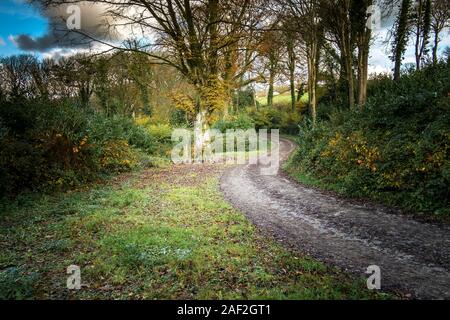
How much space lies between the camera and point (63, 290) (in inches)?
195

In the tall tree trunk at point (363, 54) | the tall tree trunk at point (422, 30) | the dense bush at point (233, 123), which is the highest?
the tall tree trunk at point (422, 30)

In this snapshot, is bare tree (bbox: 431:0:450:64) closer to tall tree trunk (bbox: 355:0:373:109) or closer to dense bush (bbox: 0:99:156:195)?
tall tree trunk (bbox: 355:0:373:109)

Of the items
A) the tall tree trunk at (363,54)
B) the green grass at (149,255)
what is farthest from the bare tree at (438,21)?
the green grass at (149,255)

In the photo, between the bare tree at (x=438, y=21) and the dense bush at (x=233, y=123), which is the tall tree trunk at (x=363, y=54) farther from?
the dense bush at (x=233, y=123)

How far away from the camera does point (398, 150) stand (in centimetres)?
993

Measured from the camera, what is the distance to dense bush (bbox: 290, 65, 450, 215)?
8680mm

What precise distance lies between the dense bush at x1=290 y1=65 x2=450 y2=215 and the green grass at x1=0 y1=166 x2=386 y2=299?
4766mm

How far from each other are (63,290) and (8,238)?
11.4 ft

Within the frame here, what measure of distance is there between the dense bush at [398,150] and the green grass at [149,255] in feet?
15.6

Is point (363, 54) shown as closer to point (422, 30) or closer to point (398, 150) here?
point (398, 150)

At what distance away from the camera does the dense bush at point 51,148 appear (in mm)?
10812

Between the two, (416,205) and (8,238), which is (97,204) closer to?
(8,238)
